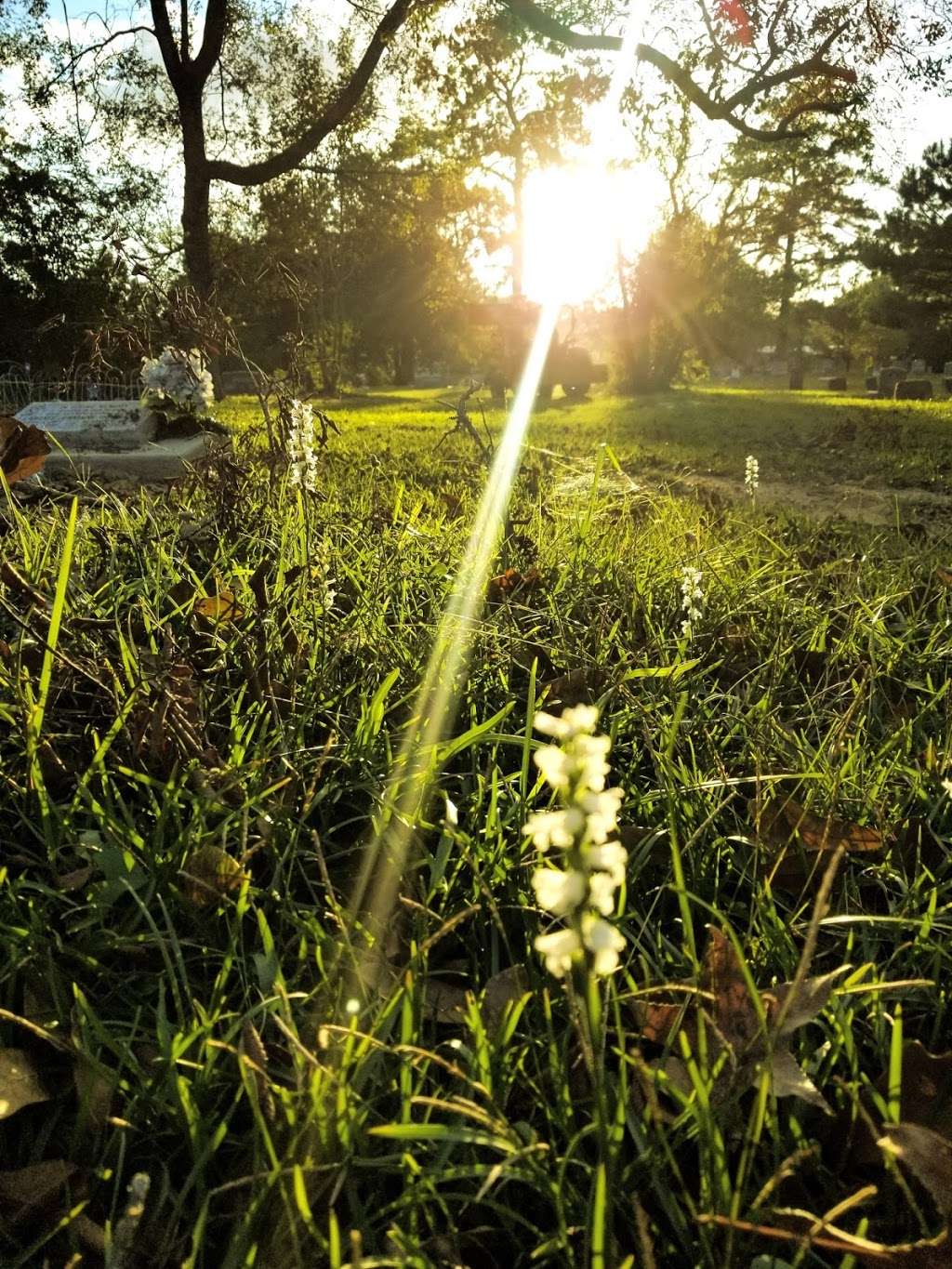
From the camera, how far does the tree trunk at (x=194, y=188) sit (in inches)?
615

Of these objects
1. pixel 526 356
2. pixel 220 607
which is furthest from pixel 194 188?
pixel 220 607

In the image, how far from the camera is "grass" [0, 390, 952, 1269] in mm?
835

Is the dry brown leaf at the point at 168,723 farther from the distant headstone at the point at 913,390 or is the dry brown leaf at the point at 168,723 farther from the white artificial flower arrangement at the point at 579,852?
the distant headstone at the point at 913,390

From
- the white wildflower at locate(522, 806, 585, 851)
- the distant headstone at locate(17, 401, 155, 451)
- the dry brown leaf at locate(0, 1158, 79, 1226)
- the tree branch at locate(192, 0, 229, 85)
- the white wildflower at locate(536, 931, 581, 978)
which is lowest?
the dry brown leaf at locate(0, 1158, 79, 1226)

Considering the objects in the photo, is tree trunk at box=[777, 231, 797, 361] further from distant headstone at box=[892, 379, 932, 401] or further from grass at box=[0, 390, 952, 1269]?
grass at box=[0, 390, 952, 1269]

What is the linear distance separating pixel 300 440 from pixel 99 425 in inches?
208

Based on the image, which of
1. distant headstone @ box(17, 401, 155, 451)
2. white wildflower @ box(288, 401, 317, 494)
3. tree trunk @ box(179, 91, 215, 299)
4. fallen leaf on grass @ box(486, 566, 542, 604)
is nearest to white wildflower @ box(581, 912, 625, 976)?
fallen leaf on grass @ box(486, 566, 542, 604)

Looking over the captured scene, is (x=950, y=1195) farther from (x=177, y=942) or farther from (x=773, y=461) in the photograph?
(x=773, y=461)

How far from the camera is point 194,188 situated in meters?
15.8

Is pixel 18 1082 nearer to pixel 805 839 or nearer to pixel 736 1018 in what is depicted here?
pixel 736 1018

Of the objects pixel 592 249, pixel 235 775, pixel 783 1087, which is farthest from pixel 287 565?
pixel 592 249

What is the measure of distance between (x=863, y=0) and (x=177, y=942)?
16.1 metres

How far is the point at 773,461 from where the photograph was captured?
867cm

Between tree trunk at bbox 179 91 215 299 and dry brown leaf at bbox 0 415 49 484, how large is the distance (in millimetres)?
15278
